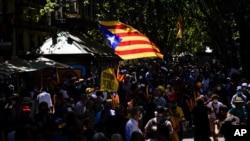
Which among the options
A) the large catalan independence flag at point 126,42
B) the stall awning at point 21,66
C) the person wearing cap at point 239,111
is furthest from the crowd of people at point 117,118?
the large catalan independence flag at point 126,42

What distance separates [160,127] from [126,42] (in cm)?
499

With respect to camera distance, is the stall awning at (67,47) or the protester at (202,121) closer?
the protester at (202,121)

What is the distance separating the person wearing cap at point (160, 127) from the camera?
32.5 ft

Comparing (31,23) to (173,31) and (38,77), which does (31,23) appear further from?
(38,77)

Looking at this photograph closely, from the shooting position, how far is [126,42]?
1484cm

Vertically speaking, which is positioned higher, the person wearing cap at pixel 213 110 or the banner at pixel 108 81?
the banner at pixel 108 81

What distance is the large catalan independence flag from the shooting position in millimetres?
14770

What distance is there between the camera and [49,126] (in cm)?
962

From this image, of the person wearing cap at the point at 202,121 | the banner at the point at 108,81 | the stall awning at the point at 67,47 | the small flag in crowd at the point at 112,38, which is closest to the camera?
the person wearing cap at the point at 202,121

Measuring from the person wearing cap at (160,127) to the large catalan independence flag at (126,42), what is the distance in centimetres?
294

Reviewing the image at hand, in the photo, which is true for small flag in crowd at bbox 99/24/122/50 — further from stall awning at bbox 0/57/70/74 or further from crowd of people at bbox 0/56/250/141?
stall awning at bbox 0/57/70/74

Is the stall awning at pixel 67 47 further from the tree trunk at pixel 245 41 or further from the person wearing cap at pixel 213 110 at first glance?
the person wearing cap at pixel 213 110

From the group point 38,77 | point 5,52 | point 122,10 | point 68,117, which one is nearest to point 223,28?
point 122,10

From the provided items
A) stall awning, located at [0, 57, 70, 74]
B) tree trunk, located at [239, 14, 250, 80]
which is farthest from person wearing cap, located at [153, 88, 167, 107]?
tree trunk, located at [239, 14, 250, 80]
